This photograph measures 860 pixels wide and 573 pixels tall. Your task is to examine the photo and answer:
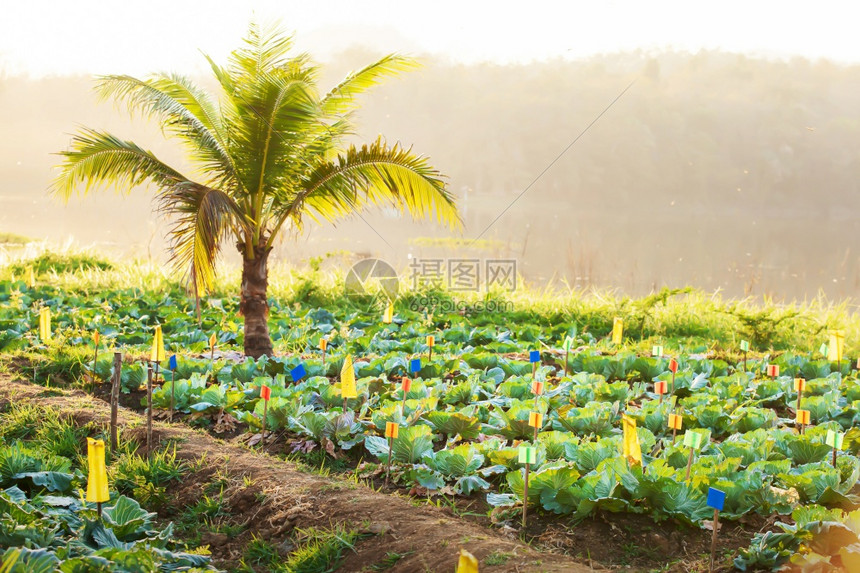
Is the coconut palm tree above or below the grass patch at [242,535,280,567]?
above

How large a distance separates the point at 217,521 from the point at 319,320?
5.89 meters

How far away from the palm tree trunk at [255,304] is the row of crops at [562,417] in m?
0.45

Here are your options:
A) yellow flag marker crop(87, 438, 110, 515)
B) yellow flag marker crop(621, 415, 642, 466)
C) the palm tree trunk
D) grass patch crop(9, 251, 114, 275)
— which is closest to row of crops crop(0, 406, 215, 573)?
yellow flag marker crop(87, 438, 110, 515)

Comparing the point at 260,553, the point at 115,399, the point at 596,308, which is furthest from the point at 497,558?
the point at 596,308

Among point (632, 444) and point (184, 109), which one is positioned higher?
point (184, 109)

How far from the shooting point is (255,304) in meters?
7.46

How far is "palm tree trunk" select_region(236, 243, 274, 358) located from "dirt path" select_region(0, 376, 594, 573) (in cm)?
263

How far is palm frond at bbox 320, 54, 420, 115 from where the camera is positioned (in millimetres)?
7684

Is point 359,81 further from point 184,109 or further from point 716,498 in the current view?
point 716,498

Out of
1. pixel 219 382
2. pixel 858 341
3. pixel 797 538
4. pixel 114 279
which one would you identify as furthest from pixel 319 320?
pixel 797 538

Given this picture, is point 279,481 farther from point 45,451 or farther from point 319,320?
point 319,320

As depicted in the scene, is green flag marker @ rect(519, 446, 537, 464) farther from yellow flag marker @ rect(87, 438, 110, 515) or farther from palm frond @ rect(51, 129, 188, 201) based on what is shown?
palm frond @ rect(51, 129, 188, 201)

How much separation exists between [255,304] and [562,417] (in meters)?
3.65

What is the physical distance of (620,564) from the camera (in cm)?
327
